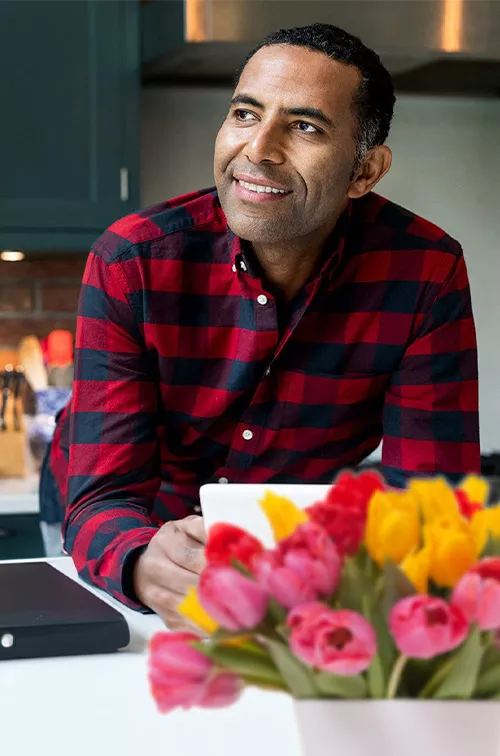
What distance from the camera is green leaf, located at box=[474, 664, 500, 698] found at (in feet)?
1.73

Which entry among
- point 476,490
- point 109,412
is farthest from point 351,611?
point 109,412

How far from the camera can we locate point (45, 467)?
1971 mm

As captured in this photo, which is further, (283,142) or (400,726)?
(283,142)

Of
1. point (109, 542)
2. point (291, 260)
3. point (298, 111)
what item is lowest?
point (109, 542)

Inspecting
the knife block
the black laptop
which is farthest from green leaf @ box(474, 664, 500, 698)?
the knife block

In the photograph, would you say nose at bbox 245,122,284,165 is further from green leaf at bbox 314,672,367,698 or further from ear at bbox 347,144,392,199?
green leaf at bbox 314,672,367,698

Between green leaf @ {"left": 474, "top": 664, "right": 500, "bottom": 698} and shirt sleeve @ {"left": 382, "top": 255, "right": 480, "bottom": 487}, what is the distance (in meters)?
0.98

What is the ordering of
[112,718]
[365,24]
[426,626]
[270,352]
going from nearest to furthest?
[426,626]
[112,718]
[270,352]
[365,24]

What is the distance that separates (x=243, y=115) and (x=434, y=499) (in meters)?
0.97

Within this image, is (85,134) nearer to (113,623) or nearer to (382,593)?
(113,623)

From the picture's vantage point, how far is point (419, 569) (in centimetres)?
52

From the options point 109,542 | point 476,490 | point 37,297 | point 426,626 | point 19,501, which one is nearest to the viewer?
point 426,626

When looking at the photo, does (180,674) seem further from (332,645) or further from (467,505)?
(467,505)

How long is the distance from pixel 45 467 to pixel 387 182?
1235 mm
